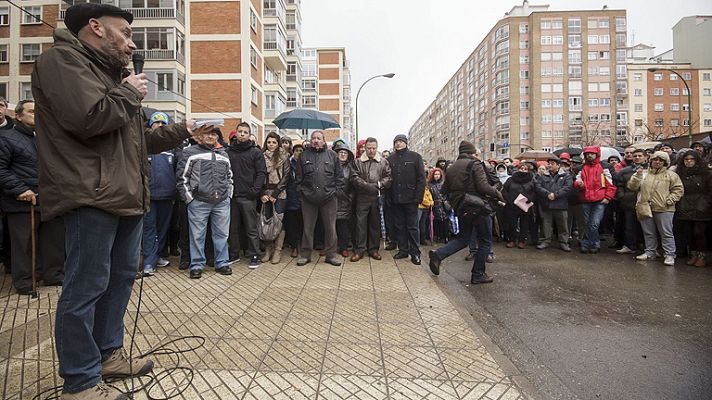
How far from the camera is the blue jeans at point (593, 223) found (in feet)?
27.8

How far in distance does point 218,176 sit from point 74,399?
406 centimetres

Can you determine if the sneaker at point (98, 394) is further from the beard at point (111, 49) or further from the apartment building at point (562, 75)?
the apartment building at point (562, 75)

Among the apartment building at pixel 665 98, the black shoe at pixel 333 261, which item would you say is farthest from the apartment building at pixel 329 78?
the black shoe at pixel 333 261

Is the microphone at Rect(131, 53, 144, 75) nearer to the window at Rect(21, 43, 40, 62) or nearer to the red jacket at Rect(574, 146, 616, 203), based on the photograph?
the red jacket at Rect(574, 146, 616, 203)

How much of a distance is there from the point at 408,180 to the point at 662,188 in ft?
15.0

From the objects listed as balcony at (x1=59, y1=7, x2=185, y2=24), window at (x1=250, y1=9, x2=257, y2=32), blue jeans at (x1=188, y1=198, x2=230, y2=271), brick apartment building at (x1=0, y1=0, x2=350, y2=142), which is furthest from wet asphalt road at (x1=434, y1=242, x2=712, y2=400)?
balcony at (x1=59, y1=7, x2=185, y2=24)

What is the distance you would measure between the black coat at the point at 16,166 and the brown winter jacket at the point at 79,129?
10.2 feet

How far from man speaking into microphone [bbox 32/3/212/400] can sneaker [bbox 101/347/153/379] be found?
29 cm

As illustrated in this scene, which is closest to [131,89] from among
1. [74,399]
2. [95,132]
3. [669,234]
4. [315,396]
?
[95,132]

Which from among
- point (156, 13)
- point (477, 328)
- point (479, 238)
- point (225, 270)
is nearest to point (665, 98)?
point (156, 13)

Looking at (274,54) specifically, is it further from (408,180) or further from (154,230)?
(154,230)

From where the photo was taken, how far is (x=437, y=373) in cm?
293

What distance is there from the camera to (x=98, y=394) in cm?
230

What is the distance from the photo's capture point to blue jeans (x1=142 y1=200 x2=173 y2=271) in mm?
5945
